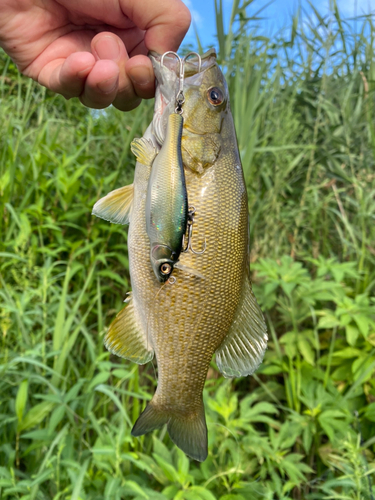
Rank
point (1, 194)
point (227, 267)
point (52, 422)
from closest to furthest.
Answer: point (227, 267) → point (52, 422) → point (1, 194)

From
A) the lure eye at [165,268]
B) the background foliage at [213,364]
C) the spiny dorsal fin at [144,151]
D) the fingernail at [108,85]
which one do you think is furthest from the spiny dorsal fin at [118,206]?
the background foliage at [213,364]

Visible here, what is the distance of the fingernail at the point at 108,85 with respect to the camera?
1.15 metres

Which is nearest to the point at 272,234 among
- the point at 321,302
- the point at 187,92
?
the point at 321,302

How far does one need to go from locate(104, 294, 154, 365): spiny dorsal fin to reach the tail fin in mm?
149

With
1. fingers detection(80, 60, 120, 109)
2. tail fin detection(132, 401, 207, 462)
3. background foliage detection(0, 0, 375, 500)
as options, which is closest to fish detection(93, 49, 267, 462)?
tail fin detection(132, 401, 207, 462)

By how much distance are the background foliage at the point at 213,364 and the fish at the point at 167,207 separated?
908 millimetres

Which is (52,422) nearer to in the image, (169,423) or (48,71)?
(169,423)

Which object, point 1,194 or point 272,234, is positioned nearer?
point 1,194

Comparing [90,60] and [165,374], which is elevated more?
[90,60]

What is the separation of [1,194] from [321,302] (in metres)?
2.31

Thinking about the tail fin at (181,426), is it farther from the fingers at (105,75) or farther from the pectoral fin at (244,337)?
the fingers at (105,75)

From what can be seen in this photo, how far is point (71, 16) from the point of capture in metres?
1.54

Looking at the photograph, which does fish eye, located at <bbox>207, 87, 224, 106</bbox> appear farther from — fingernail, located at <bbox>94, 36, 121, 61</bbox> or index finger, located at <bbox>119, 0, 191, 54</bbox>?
fingernail, located at <bbox>94, 36, 121, 61</bbox>

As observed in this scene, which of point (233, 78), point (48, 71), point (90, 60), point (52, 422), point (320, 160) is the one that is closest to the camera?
point (90, 60)
